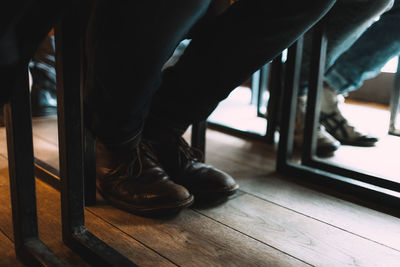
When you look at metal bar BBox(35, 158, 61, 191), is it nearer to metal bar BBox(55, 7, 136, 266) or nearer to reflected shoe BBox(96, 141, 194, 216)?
reflected shoe BBox(96, 141, 194, 216)

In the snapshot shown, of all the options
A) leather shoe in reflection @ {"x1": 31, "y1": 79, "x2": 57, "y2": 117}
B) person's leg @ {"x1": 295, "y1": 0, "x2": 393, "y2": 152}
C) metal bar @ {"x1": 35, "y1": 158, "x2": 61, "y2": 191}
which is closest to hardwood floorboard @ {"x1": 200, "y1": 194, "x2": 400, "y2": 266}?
metal bar @ {"x1": 35, "y1": 158, "x2": 61, "y2": 191}

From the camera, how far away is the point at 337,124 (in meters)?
1.31

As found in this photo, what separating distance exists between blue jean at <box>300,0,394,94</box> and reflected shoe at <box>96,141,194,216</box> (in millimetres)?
578

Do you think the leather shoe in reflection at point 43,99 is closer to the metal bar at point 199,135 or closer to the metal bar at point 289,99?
the metal bar at point 199,135

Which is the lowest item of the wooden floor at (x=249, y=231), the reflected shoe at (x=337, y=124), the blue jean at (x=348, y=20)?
the wooden floor at (x=249, y=231)

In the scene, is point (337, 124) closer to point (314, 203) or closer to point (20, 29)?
point (314, 203)

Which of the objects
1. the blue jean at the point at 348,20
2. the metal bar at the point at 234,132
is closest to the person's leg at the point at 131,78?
the blue jean at the point at 348,20

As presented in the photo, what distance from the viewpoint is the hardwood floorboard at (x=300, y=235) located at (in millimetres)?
637

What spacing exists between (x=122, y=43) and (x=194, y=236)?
1.17 feet

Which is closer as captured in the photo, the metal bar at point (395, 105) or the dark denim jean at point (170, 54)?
the dark denim jean at point (170, 54)

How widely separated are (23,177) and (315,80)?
739 mm

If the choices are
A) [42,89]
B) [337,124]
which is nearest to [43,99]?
[42,89]

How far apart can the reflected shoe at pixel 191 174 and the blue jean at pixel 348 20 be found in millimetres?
489

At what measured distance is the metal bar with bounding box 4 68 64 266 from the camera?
544 mm
